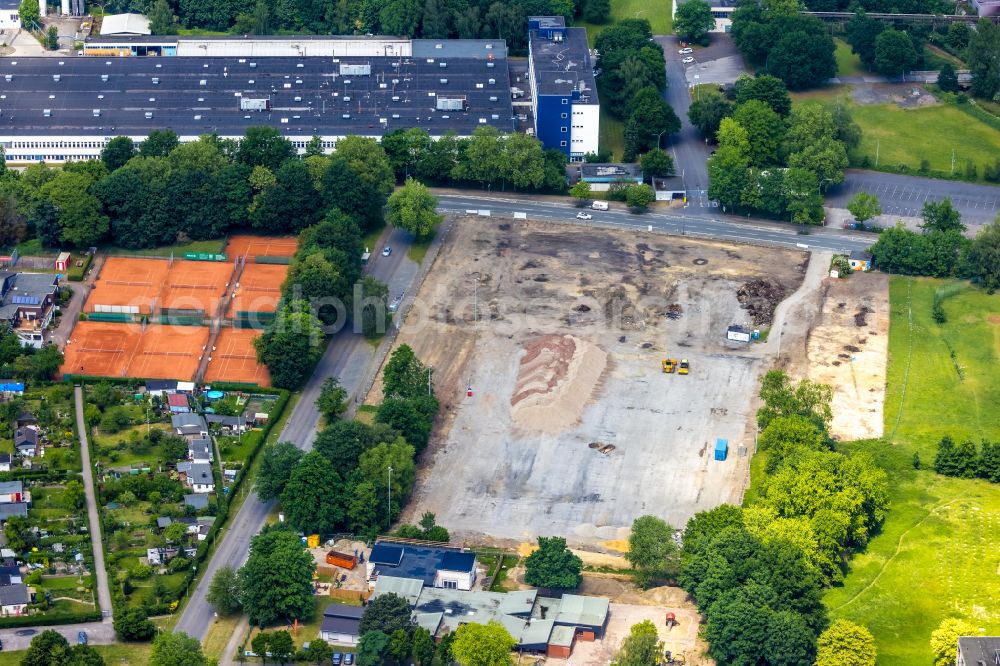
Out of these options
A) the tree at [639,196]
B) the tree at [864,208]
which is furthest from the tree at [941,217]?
the tree at [639,196]

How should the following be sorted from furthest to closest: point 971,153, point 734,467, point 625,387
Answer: point 971,153 → point 625,387 → point 734,467

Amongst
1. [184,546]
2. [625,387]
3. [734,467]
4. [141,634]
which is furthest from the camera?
[625,387]

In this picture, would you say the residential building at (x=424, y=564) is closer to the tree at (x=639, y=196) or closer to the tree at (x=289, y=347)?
the tree at (x=289, y=347)

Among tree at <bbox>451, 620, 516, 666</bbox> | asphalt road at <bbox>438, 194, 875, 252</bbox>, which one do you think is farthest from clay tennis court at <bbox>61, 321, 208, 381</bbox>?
tree at <bbox>451, 620, 516, 666</bbox>

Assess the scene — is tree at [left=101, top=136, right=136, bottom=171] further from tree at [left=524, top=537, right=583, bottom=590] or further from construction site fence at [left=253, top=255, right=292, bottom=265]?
tree at [left=524, top=537, right=583, bottom=590]

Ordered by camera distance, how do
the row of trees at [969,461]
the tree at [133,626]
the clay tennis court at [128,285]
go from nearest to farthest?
the tree at [133,626] < the row of trees at [969,461] < the clay tennis court at [128,285]

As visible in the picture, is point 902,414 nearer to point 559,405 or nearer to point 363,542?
point 559,405

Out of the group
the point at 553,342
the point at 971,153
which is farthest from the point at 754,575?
the point at 971,153
